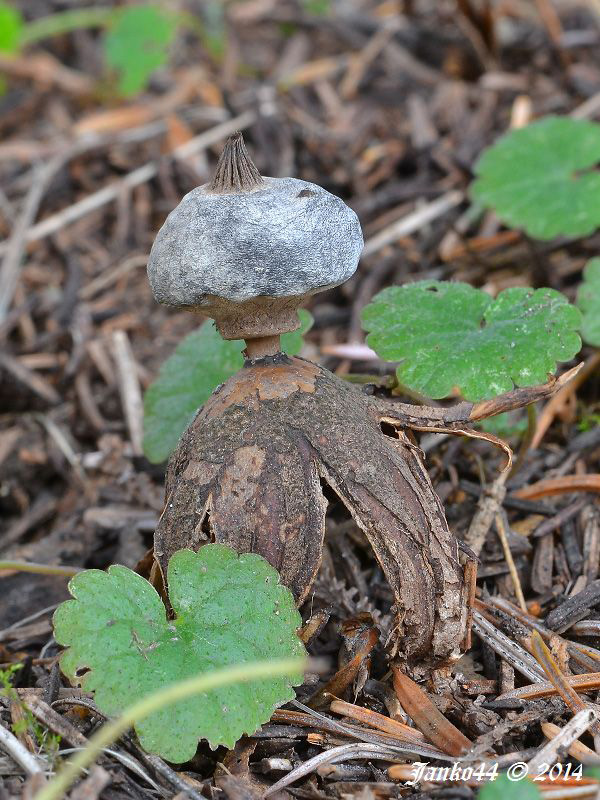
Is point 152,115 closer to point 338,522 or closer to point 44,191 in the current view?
point 44,191

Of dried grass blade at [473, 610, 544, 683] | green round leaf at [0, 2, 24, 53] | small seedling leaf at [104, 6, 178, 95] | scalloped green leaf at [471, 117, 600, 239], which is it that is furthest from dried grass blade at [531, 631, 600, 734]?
green round leaf at [0, 2, 24, 53]

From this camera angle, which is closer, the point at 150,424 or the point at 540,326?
the point at 540,326

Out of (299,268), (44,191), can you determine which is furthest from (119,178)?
(299,268)

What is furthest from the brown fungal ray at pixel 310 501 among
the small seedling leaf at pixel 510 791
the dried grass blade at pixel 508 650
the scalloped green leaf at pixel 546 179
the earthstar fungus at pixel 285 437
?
the scalloped green leaf at pixel 546 179

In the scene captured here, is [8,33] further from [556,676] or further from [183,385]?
[556,676]

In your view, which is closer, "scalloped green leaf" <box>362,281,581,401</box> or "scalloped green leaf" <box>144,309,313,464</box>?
"scalloped green leaf" <box>362,281,581,401</box>

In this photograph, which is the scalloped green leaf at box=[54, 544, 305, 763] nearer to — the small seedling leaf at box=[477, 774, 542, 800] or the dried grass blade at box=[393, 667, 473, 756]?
the dried grass blade at box=[393, 667, 473, 756]

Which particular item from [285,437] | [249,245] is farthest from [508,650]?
[249,245]
